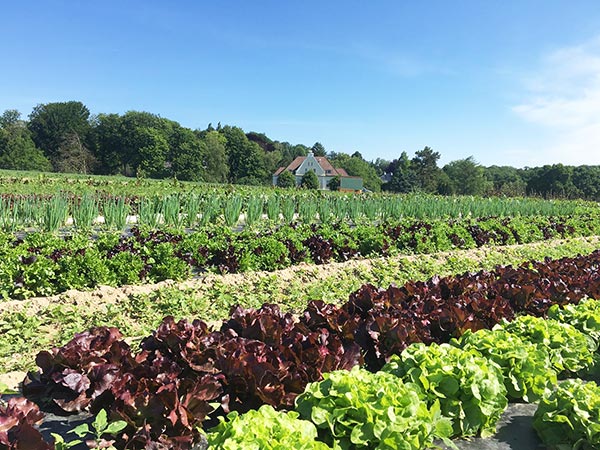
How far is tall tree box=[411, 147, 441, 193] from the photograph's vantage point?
69.8 meters

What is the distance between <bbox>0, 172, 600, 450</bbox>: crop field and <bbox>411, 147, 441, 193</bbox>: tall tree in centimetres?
6512

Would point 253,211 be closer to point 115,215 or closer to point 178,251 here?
point 115,215

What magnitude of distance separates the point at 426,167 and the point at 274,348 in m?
74.9

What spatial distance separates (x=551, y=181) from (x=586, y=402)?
7217cm

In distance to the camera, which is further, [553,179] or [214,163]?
[214,163]

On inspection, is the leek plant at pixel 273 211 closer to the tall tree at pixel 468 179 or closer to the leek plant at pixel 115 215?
the leek plant at pixel 115 215

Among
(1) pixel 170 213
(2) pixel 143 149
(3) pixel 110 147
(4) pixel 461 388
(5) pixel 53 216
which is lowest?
(4) pixel 461 388

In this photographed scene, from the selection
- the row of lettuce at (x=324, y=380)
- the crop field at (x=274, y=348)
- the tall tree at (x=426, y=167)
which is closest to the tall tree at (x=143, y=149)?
the tall tree at (x=426, y=167)

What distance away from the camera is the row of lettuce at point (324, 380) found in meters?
2.09

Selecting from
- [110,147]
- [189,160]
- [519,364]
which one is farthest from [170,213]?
[110,147]

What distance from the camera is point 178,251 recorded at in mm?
6344

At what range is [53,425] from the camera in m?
2.48

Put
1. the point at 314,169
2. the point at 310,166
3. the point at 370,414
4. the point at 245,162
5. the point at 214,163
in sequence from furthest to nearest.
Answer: the point at 310,166, the point at 314,169, the point at 245,162, the point at 214,163, the point at 370,414

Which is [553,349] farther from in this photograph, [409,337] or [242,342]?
[242,342]
